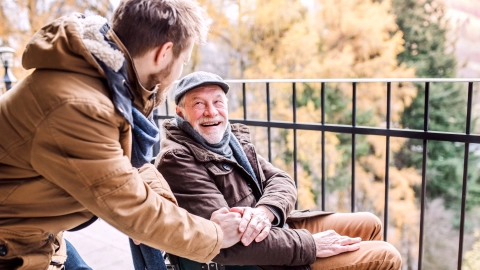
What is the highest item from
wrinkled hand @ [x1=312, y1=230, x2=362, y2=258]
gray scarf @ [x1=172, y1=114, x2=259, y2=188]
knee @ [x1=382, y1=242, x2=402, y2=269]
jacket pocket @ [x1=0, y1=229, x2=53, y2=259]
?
gray scarf @ [x1=172, y1=114, x2=259, y2=188]

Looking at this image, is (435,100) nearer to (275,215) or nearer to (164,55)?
(275,215)

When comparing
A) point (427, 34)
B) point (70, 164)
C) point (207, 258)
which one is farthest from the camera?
point (427, 34)

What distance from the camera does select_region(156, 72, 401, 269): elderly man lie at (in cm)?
144

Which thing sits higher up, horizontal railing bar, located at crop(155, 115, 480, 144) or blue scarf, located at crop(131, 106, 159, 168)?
blue scarf, located at crop(131, 106, 159, 168)

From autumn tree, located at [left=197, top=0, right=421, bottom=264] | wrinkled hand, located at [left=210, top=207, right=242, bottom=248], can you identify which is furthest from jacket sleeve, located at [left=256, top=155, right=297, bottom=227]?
autumn tree, located at [left=197, top=0, right=421, bottom=264]

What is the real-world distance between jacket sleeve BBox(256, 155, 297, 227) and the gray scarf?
0.08m

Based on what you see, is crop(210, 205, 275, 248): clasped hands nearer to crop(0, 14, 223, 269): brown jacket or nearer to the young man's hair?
crop(0, 14, 223, 269): brown jacket

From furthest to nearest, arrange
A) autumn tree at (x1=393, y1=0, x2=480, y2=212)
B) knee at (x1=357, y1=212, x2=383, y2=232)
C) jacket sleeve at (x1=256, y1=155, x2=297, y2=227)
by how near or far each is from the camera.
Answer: autumn tree at (x1=393, y1=0, x2=480, y2=212) → knee at (x1=357, y1=212, x2=383, y2=232) → jacket sleeve at (x1=256, y1=155, x2=297, y2=227)

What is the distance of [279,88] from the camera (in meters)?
10.9

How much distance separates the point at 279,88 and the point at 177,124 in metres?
9.39

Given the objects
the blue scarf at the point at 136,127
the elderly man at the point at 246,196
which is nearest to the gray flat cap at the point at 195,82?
the elderly man at the point at 246,196

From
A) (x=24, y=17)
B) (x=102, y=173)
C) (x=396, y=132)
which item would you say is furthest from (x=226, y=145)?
(x=24, y=17)

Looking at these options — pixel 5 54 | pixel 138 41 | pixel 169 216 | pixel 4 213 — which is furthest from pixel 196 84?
pixel 5 54

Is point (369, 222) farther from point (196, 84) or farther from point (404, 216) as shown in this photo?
point (404, 216)
